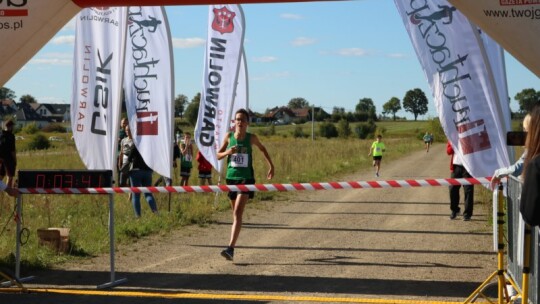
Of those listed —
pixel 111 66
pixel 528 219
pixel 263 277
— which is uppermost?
pixel 111 66

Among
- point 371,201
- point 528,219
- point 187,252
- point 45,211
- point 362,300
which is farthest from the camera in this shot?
point 371,201

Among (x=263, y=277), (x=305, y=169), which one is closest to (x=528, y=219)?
(x=263, y=277)

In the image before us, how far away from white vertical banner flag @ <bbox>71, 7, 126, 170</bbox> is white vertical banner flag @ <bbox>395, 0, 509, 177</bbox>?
5210mm

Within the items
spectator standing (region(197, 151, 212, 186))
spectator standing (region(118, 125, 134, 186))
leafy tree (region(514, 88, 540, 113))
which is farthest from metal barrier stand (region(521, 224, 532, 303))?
spectator standing (region(197, 151, 212, 186))

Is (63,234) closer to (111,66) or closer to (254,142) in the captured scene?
(254,142)

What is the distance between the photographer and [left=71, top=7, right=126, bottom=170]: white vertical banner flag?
13.3m

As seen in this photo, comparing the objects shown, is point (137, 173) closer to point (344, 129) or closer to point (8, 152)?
point (8, 152)

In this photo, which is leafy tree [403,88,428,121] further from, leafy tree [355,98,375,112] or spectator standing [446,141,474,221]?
spectator standing [446,141,474,221]

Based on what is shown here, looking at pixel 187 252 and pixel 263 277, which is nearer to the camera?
pixel 263 277

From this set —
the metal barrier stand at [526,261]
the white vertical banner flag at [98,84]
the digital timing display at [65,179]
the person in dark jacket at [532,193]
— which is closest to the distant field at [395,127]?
the white vertical banner flag at [98,84]

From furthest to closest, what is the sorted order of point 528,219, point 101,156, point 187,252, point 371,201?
point 371,201
point 101,156
point 187,252
point 528,219

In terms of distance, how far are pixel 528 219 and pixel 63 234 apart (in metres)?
7.26

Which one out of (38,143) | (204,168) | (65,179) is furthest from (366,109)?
(65,179)

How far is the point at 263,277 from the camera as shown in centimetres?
932
